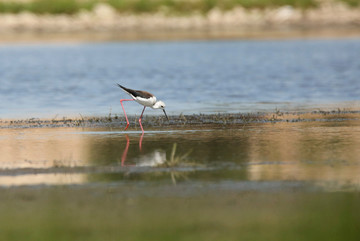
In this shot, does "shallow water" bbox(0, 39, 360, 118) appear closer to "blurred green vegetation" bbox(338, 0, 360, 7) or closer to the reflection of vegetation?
the reflection of vegetation

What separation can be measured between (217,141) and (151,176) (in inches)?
122

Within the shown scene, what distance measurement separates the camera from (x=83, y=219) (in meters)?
8.40

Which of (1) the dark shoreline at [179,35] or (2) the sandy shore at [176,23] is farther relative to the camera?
(2) the sandy shore at [176,23]

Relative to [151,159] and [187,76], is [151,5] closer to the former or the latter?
[187,76]

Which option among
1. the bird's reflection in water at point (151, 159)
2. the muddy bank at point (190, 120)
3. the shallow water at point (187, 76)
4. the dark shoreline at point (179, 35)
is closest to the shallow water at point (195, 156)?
the bird's reflection in water at point (151, 159)

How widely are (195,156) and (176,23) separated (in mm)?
53306

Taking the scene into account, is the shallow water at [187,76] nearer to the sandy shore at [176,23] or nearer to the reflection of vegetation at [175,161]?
the reflection of vegetation at [175,161]

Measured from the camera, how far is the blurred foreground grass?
25.7ft

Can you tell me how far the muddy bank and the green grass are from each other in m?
50.4

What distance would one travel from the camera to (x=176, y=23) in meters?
64.3

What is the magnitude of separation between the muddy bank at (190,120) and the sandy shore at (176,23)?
42.6 metres

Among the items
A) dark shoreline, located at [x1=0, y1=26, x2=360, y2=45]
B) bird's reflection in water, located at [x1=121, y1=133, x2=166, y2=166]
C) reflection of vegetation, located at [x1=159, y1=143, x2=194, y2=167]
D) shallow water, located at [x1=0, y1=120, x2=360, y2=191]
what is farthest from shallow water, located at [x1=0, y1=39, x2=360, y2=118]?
reflection of vegetation, located at [x1=159, y1=143, x2=194, y2=167]

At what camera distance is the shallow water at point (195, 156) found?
1006cm

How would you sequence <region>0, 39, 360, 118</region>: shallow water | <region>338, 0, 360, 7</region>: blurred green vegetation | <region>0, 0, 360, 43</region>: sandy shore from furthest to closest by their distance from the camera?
1. <region>338, 0, 360, 7</region>: blurred green vegetation
2. <region>0, 0, 360, 43</region>: sandy shore
3. <region>0, 39, 360, 118</region>: shallow water
